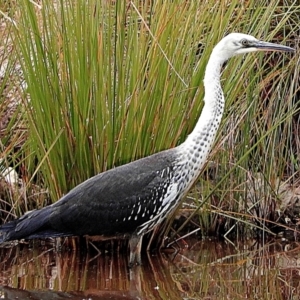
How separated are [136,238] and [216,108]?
0.92m

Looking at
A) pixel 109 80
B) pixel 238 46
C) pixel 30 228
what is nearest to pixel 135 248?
pixel 30 228

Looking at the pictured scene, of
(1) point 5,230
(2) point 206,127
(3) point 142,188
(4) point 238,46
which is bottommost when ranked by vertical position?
(1) point 5,230

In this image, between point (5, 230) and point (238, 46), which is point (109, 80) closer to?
point (238, 46)

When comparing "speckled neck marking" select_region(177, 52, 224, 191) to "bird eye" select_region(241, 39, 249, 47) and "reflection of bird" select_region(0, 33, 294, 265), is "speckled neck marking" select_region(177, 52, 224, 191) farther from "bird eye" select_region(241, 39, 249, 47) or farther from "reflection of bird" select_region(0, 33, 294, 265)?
"bird eye" select_region(241, 39, 249, 47)

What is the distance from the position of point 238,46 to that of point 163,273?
1425mm

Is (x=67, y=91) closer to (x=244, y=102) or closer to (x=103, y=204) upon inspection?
(x=103, y=204)

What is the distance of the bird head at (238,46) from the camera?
5195 mm

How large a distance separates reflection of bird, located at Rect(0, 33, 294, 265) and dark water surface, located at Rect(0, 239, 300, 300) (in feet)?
0.75

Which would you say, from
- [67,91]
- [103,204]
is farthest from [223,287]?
[67,91]

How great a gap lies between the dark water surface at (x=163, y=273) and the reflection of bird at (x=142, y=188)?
0.23 metres

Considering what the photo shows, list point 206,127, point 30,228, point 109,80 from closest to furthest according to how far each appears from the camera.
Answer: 1. point 30,228
2. point 206,127
3. point 109,80

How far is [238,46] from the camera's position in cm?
Answer: 523

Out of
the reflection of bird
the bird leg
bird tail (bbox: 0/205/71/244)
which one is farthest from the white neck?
bird tail (bbox: 0/205/71/244)

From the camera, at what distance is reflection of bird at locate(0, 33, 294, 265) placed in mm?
5133
